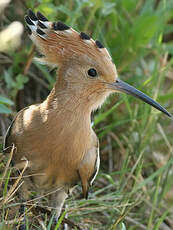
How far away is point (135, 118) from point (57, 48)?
40.0 inches

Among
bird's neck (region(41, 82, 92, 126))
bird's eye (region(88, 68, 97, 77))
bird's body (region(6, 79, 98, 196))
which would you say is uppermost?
bird's eye (region(88, 68, 97, 77))

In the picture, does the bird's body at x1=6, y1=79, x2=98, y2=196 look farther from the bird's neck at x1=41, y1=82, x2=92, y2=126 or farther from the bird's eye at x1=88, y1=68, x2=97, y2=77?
the bird's eye at x1=88, y1=68, x2=97, y2=77

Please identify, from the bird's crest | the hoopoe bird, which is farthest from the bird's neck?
the bird's crest

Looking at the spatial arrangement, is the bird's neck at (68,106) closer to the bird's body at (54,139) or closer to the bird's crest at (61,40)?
the bird's body at (54,139)

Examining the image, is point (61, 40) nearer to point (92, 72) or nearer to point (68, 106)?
point (92, 72)

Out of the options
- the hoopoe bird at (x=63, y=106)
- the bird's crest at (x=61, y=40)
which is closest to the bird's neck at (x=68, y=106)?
the hoopoe bird at (x=63, y=106)

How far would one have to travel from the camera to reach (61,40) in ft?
8.05

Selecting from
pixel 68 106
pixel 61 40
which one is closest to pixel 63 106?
pixel 68 106

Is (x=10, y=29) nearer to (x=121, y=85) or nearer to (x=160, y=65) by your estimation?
(x=121, y=85)

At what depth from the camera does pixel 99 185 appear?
332 centimetres

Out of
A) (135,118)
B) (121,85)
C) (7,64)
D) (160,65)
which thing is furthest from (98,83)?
(160,65)

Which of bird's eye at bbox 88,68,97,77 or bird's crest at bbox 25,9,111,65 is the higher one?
Answer: bird's crest at bbox 25,9,111,65

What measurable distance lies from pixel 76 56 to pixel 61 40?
11 centimetres

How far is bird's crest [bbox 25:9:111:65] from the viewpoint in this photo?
244 centimetres
